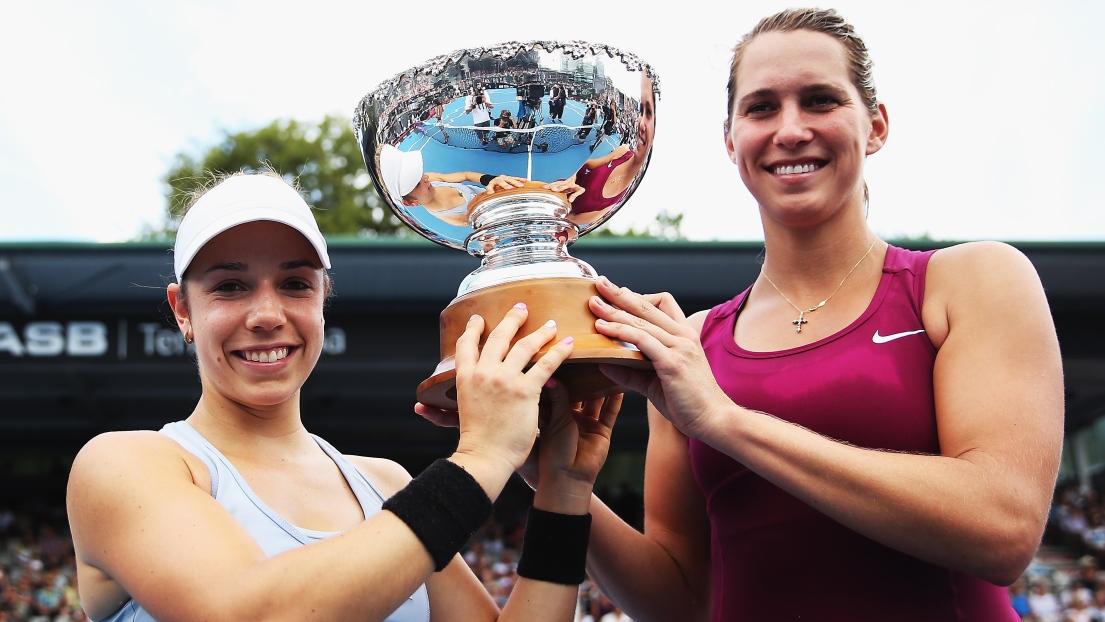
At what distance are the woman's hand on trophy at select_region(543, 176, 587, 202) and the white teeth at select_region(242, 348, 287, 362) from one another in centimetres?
64

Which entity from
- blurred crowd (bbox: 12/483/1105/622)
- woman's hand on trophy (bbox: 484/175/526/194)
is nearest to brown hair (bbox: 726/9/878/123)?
woman's hand on trophy (bbox: 484/175/526/194)

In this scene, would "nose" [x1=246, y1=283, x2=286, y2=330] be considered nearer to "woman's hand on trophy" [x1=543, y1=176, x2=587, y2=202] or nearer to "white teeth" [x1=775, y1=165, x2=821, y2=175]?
"woman's hand on trophy" [x1=543, y1=176, x2=587, y2=202]

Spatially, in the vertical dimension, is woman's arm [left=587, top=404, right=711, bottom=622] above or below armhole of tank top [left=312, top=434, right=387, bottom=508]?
below

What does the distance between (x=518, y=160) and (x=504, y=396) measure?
0.55 meters

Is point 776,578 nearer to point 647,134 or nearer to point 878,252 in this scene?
point 878,252

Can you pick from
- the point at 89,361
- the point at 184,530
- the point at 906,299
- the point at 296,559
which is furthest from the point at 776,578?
the point at 89,361

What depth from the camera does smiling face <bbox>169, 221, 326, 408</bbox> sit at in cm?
184

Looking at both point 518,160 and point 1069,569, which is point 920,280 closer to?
point 518,160

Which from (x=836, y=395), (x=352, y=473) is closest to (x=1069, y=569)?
(x=836, y=395)

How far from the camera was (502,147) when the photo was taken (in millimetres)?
1918

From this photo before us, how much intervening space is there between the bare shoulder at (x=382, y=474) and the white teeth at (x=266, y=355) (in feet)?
1.06

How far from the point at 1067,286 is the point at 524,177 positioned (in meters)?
9.23

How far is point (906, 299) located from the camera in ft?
6.12

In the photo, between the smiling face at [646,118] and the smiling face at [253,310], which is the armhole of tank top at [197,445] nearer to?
the smiling face at [253,310]
